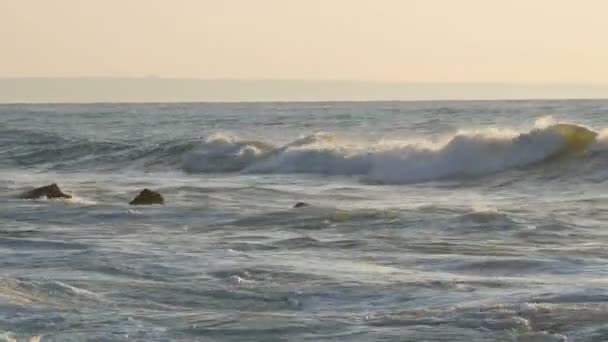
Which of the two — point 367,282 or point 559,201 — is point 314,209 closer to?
point 559,201

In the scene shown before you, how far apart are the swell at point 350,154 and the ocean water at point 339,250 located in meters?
0.08

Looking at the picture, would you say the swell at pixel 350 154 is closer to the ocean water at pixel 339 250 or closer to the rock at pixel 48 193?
the ocean water at pixel 339 250

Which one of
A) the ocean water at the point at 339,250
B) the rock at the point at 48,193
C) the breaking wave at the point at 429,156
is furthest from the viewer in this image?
the breaking wave at the point at 429,156

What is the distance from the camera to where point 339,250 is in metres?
13.5

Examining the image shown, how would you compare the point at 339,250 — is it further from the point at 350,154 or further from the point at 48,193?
the point at 350,154

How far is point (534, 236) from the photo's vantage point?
575 inches

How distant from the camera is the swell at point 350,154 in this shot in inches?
1037

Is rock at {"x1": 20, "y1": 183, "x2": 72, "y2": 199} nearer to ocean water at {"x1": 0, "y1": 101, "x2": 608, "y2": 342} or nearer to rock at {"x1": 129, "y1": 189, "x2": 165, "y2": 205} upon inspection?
ocean water at {"x1": 0, "y1": 101, "x2": 608, "y2": 342}

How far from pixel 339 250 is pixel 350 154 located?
1670 cm

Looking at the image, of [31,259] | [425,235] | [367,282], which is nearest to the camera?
[367,282]

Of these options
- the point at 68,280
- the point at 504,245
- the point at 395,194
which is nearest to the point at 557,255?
the point at 504,245

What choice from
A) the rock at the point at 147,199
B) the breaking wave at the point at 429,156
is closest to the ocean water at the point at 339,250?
the breaking wave at the point at 429,156

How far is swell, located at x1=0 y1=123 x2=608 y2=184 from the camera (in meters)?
26.3

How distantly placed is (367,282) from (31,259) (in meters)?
3.23
